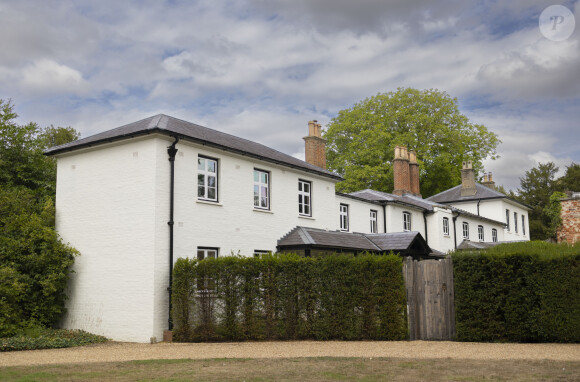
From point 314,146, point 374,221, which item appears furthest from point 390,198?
point 314,146

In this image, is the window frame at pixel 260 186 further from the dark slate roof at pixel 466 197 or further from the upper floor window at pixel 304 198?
the dark slate roof at pixel 466 197

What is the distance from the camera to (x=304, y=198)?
880 inches

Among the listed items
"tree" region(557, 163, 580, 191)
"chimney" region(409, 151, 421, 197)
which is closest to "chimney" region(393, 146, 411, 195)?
"chimney" region(409, 151, 421, 197)

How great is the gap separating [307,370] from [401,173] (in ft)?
93.4

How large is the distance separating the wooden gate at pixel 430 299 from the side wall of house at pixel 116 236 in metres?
6.89

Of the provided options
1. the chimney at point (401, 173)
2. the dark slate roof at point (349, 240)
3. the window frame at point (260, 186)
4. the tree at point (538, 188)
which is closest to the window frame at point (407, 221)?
the chimney at point (401, 173)

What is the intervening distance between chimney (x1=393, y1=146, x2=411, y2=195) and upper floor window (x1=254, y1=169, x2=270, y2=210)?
57.7 feet

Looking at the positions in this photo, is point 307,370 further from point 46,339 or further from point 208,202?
point 208,202

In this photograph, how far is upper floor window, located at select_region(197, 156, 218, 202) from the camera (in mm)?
17469

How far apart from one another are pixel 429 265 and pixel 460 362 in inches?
171

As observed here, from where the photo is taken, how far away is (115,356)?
39.8ft

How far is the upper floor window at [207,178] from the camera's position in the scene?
17469 mm

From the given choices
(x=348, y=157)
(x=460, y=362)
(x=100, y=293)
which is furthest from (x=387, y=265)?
(x=348, y=157)

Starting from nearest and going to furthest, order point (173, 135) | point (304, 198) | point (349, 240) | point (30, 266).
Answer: point (30, 266) → point (173, 135) → point (304, 198) → point (349, 240)
